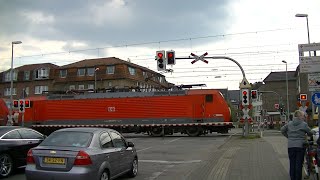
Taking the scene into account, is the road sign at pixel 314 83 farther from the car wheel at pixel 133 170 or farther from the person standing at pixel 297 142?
the car wheel at pixel 133 170

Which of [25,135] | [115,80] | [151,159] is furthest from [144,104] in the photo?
[115,80]

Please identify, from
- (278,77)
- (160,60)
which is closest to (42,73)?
(160,60)

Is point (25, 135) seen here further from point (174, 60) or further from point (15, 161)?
point (174, 60)

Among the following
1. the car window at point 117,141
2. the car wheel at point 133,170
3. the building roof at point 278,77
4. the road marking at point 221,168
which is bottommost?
the road marking at point 221,168

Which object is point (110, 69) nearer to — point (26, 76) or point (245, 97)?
point (26, 76)

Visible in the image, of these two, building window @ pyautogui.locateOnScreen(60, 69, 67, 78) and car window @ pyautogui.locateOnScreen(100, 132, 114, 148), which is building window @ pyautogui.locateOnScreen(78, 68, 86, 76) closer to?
building window @ pyautogui.locateOnScreen(60, 69, 67, 78)

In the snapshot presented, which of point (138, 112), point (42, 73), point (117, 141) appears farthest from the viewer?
point (42, 73)

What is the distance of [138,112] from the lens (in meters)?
35.8

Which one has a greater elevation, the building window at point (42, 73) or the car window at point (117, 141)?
the building window at point (42, 73)

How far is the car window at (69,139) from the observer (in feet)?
29.5

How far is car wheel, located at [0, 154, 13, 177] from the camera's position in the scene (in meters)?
11.2

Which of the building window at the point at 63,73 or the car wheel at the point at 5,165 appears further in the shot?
the building window at the point at 63,73

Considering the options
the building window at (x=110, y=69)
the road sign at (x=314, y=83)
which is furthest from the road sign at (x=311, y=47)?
the building window at (x=110, y=69)

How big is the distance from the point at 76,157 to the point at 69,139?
88cm
